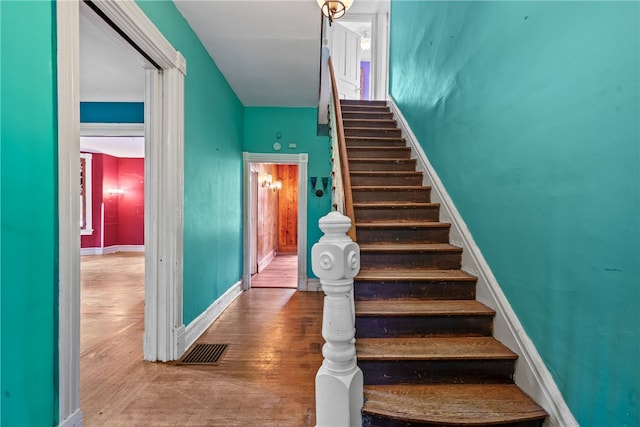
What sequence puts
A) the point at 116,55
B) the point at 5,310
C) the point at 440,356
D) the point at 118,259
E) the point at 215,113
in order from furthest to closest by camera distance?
the point at 118,259 < the point at 215,113 < the point at 116,55 < the point at 440,356 < the point at 5,310

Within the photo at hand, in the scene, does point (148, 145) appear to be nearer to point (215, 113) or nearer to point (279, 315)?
point (215, 113)

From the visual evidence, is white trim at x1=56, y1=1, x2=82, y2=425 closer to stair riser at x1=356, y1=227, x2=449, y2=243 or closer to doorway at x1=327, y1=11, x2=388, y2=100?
stair riser at x1=356, y1=227, x2=449, y2=243

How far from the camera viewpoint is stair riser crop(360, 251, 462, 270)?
7.74 feet

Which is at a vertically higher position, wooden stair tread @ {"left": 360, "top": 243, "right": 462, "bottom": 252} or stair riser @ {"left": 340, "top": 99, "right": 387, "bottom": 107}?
stair riser @ {"left": 340, "top": 99, "right": 387, "bottom": 107}

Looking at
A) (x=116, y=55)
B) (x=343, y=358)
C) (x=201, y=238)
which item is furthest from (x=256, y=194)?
(x=343, y=358)

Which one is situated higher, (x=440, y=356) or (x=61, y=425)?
(x=440, y=356)

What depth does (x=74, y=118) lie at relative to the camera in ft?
4.67

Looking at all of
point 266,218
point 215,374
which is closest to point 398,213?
point 215,374

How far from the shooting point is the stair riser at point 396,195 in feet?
9.73

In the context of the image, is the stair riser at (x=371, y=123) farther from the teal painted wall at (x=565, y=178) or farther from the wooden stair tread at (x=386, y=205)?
the teal painted wall at (x=565, y=178)

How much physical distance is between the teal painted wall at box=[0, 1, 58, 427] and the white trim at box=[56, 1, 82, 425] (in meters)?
0.03

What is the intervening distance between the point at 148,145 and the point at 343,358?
6.86 feet

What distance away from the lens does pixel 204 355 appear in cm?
255

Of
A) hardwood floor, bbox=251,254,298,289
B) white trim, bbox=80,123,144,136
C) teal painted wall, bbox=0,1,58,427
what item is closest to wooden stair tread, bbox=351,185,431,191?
teal painted wall, bbox=0,1,58,427
